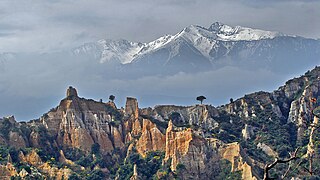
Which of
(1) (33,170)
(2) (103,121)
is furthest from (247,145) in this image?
(1) (33,170)

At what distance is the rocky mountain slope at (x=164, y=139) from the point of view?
251 ft

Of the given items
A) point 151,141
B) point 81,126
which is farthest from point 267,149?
point 81,126

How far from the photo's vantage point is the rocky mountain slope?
76.4 m

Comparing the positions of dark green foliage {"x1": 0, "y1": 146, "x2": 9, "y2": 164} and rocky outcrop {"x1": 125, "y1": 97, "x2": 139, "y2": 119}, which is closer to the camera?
dark green foliage {"x1": 0, "y1": 146, "x2": 9, "y2": 164}

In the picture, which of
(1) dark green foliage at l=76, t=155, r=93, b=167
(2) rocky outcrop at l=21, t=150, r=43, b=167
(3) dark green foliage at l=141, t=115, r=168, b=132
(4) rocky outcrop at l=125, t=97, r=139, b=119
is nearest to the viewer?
(2) rocky outcrop at l=21, t=150, r=43, b=167

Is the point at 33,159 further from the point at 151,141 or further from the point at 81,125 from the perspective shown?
the point at 151,141

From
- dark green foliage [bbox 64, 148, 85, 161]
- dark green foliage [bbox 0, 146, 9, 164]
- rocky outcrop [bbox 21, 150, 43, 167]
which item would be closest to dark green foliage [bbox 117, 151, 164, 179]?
dark green foliage [bbox 64, 148, 85, 161]

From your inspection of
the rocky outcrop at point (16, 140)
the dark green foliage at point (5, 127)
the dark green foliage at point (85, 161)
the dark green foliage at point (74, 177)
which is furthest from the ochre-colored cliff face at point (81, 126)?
the dark green foliage at point (74, 177)

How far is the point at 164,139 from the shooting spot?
274ft

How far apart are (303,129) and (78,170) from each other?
2835cm

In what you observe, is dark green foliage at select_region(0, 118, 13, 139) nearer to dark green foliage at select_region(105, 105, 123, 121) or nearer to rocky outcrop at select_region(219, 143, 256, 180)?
dark green foliage at select_region(105, 105, 123, 121)

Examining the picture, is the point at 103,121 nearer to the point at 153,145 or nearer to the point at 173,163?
the point at 153,145

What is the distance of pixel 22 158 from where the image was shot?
262 feet

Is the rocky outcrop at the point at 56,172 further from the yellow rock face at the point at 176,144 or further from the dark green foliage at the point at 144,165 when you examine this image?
the yellow rock face at the point at 176,144
